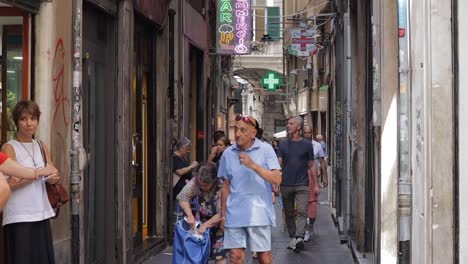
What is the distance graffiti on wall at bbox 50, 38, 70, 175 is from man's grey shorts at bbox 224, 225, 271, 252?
6.23 ft

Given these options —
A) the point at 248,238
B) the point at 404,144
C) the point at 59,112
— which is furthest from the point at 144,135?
the point at 404,144

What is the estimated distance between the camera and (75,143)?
8117 mm

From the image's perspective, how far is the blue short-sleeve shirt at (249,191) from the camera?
315 inches

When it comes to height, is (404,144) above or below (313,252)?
above

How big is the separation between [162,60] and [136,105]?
1472mm

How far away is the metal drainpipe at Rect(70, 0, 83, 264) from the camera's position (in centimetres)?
793

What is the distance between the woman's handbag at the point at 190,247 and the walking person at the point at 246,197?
9.6 inches

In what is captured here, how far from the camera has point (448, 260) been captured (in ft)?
20.8

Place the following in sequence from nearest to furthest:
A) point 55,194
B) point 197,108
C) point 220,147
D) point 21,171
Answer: point 21,171, point 55,194, point 220,147, point 197,108

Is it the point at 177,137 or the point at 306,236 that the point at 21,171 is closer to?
the point at 306,236

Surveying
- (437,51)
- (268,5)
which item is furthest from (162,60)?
(268,5)

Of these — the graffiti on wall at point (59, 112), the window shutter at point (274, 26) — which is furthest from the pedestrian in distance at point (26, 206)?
the window shutter at point (274, 26)

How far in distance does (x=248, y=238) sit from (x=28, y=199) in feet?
7.41

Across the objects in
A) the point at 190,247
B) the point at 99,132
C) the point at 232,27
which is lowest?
the point at 190,247
